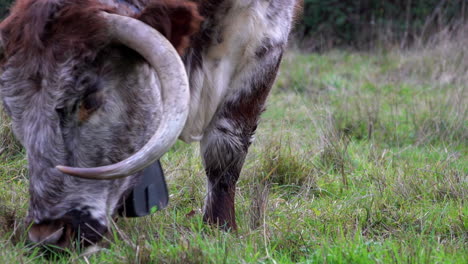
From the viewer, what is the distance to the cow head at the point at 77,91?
9.83 feet

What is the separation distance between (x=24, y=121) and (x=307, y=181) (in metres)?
2.29

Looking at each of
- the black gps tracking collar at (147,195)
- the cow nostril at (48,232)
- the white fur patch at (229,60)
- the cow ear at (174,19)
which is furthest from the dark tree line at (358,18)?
the cow nostril at (48,232)

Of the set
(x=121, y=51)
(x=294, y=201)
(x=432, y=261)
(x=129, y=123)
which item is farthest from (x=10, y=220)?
(x=432, y=261)

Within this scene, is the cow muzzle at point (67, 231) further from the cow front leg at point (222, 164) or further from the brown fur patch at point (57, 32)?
the cow front leg at point (222, 164)

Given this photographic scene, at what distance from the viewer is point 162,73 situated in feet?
9.81

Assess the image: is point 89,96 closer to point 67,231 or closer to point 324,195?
point 67,231

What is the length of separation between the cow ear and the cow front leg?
0.85m

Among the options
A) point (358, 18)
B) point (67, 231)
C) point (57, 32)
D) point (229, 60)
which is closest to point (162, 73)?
point (57, 32)

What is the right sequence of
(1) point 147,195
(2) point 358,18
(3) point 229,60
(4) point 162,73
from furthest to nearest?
1. (2) point 358,18
2. (3) point 229,60
3. (1) point 147,195
4. (4) point 162,73

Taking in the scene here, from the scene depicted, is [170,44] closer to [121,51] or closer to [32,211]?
[121,51]

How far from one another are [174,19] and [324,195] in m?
1.96

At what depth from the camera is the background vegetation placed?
3.30m

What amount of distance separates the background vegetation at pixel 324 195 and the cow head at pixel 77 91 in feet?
0.61

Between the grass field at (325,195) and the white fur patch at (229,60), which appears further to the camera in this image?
the white fur patch at (229,60)
